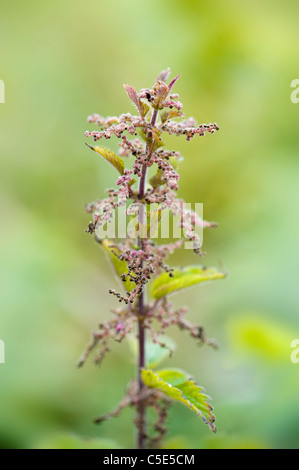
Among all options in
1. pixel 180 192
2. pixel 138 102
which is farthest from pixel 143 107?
pixel 180 192

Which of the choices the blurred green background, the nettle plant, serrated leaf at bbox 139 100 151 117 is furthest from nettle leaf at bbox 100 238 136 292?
the blurred green background

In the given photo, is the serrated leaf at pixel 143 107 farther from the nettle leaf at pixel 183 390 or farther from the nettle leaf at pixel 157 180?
the nettle leaf at pixel 183 390

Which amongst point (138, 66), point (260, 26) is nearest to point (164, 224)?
point (138, 66)

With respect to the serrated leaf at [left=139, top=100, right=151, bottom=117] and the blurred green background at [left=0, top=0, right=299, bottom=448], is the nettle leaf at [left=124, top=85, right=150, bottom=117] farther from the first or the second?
the blurred green background at [left=0, top=0, right=299, bottom=448]

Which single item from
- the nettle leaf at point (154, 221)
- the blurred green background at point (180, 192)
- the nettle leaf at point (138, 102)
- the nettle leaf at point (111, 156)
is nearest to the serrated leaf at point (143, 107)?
the nettle leaf at point (138, 102)

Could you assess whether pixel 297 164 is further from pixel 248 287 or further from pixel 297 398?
pixel 297 398

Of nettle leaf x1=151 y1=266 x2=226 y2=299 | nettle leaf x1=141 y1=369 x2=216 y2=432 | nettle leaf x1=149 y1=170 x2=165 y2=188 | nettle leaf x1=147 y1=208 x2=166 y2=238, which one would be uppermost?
nettle leaf x1=149 y1=170 x2=165 y2=188

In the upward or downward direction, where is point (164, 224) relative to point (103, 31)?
downward
